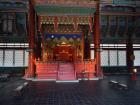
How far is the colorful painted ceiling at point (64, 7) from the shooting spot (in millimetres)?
20875

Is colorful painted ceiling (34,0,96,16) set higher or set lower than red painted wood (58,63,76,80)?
higher

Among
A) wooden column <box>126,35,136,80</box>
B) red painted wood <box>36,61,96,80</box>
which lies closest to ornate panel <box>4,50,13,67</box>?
red painted wood <box>36,61,96,80</box>

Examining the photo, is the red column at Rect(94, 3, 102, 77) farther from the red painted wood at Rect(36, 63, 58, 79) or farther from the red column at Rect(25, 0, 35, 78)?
the red column at Rect(25, 0, 35, 78)

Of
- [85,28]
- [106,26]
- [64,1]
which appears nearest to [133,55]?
[106,26]

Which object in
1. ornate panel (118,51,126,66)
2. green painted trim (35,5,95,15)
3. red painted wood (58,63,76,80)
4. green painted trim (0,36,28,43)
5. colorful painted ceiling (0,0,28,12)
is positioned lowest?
red painted wood (58,63,76,80)

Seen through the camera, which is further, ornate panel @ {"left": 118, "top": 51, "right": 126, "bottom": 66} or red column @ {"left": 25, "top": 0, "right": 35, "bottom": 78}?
ornate panel @ {"left": 118, "top": 51, "right": 126, "bottom": 66}

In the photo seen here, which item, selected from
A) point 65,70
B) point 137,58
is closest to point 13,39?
point 65,70

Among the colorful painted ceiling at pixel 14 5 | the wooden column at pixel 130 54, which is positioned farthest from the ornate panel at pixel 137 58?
the colorful painted ceiling at pixel 14 5

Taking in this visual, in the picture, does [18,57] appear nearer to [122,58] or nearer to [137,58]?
[122,58]

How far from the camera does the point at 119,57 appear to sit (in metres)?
27.4

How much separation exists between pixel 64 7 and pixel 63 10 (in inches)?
12.9

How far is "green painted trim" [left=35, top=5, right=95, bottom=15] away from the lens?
21.0 metres

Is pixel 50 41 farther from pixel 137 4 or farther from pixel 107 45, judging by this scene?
pixel 137 4

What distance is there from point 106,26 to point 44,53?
7103 mm
